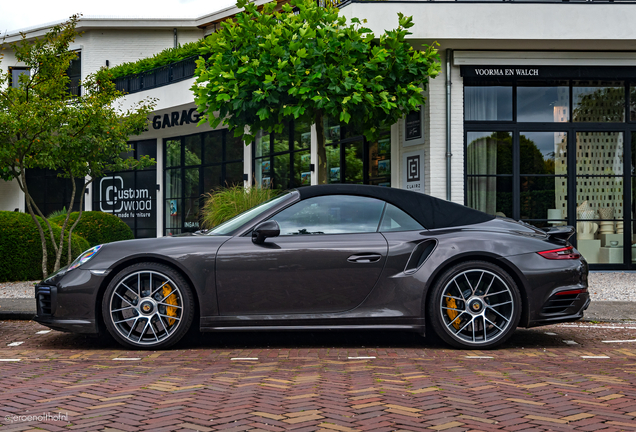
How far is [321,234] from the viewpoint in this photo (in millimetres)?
5262

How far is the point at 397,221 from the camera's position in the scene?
535cm

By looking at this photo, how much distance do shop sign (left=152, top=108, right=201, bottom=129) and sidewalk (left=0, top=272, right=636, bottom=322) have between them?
31.4 feet

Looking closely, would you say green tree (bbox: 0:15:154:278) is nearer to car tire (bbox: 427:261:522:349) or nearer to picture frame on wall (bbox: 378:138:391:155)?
picture frame on wall (bbox: 378:138:391:155)

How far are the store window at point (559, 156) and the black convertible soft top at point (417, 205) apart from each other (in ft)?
24.6

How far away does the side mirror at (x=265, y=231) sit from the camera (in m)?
5.05

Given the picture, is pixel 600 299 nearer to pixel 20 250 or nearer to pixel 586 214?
pixel 586 214

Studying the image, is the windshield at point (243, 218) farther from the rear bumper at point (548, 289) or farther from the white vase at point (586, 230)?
the white vase at point (586, 230)

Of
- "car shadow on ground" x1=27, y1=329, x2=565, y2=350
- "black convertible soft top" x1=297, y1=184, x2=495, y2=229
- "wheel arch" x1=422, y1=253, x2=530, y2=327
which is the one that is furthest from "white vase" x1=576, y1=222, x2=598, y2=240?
"wheel arch" x1=422, y1=253, x2=530, y2=327

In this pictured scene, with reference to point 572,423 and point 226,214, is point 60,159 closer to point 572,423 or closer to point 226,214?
point 226,214

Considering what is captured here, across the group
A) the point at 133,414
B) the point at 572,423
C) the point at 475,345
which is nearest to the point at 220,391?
the point at 133,414

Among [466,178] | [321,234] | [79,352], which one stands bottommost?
[79,352]

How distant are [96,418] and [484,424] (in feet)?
6.22

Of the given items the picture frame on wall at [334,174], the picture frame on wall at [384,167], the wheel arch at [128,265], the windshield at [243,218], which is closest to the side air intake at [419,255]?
the windshield at [243,218]

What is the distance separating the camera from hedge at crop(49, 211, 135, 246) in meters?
16.2
